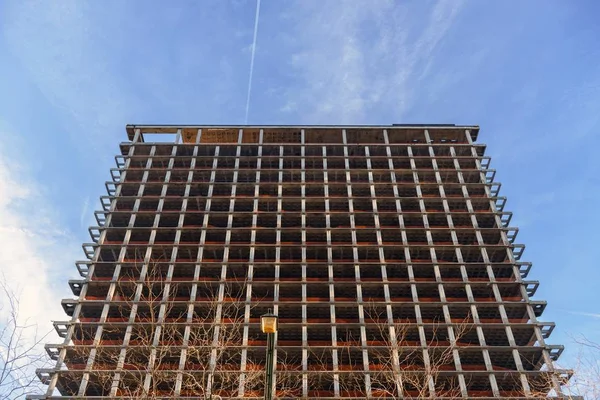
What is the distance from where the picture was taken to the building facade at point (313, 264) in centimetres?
4963

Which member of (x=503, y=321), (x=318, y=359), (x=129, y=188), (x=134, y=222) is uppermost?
(x=129, y=188)

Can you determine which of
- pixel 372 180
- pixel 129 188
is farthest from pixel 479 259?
pixel 129 188

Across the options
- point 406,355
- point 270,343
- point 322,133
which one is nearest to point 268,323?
point 270,343

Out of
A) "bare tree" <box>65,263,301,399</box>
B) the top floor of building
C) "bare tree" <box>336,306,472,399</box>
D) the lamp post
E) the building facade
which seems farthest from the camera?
the top floor of building

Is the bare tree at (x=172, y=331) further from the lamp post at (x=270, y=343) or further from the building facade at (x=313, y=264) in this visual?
the lamp post at (x=270, y=343)

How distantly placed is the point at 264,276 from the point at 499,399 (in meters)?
27.1

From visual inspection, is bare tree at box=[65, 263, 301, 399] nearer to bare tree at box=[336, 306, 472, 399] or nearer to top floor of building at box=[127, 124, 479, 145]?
bare tree at box=[336, 306, 472, 399]

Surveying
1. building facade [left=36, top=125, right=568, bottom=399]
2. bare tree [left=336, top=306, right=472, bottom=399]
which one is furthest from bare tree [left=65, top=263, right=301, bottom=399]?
bare tree [left=336, top=306, right=472, bottom=399]

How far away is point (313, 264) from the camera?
58.5m

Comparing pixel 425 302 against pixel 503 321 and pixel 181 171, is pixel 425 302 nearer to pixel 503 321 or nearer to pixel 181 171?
pixel 503 321

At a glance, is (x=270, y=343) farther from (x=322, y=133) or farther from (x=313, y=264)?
(x=322, y=133)

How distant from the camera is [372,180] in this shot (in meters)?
67.9

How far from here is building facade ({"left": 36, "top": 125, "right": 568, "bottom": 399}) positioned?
49.6m

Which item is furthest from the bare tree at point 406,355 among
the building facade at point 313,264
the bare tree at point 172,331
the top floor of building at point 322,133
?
the top floor of building at point 322,133
